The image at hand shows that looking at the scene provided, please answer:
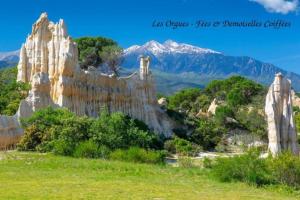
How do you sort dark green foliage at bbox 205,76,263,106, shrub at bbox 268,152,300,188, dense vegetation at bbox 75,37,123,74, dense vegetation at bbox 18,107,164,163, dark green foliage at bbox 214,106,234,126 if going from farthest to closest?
dark green foliage at bbox 205,76,263,106 < dark green foliage at bbox 214,106,234,126 < dense vegetation at bbox 75,37,123,74 < dense vegetation at bbox 18,107,164,163 < shrub at bbox 268,152,300,188

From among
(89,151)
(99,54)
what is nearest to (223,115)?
(99,54)

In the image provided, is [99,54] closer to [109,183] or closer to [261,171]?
[261,171]

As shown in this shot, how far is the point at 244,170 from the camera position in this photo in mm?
26484

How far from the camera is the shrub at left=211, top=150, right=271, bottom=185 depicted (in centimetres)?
2602

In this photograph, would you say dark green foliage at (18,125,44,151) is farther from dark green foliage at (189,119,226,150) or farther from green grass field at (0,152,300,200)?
dark green foliage at (189,119,226,150)

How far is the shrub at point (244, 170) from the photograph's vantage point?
26.0 meters

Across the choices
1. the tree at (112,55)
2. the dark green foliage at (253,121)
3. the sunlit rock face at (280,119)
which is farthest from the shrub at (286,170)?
the tree at (112,55)

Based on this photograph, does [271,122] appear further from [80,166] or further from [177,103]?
[177,103]

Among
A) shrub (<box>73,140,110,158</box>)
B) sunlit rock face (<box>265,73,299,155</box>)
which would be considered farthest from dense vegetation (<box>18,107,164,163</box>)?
sunlit rock face (<box>265,73,299,155</box>)

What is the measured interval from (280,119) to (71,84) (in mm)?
23045

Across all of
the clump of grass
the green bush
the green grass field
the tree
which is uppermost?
the tree

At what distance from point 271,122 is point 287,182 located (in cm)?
1102

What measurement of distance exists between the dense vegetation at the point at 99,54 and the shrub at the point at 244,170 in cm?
5464

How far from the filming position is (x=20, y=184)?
859 inches
